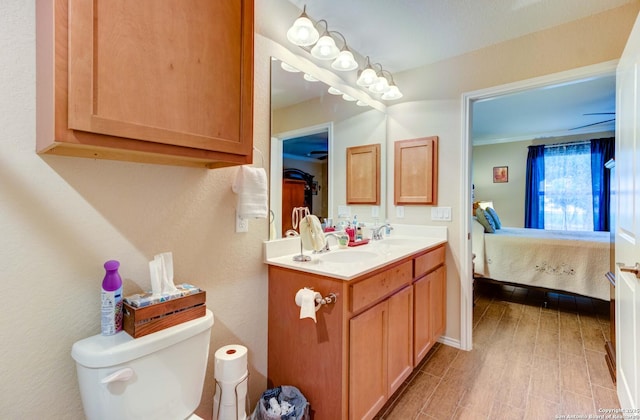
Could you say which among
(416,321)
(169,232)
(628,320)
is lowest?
(416,321)

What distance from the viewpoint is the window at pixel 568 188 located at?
17.3 feet

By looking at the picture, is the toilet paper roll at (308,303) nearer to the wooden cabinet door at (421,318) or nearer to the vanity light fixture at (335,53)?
the wooden cabinet door at (421,318)

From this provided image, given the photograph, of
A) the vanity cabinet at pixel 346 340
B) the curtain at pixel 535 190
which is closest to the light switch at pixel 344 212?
the vanity cabinet at pixel 346 340

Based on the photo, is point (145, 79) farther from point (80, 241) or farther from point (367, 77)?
point (367, 77)

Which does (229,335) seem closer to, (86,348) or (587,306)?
(86,348)

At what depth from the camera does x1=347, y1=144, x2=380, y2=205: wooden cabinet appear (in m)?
2.41

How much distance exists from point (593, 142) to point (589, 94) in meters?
2.34

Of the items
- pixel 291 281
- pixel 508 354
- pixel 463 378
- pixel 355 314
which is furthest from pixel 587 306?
pixel 291 281

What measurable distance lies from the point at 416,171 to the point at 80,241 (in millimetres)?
2330

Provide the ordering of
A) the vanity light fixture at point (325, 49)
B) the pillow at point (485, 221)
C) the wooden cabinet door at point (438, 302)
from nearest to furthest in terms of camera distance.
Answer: the vanity light fixture at point (325, 49), the wooden cabinet door at point (438, 302), the pillow at point (485, 221)

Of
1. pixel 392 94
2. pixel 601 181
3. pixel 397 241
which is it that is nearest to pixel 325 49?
pixel 392 94

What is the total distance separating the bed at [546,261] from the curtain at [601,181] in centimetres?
232

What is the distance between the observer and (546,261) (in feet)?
10.6

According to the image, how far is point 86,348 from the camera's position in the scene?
88 cm
